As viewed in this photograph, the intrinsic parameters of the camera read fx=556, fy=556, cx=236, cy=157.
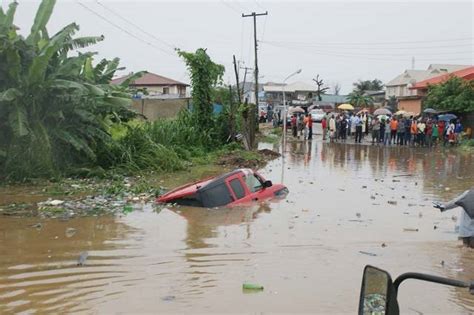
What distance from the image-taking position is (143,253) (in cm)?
853

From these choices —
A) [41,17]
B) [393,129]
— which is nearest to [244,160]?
[41,17]

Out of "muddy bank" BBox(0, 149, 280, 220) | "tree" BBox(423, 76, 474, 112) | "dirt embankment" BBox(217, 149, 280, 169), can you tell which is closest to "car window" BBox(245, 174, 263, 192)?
"muddy bank" BBox(0, 149, 280, 220)

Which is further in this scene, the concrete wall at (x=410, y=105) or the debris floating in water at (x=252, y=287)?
the concrete wall at (x=410, y=105)

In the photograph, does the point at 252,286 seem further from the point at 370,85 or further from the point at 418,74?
the point at 370,85

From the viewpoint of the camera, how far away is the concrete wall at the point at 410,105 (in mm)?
46487

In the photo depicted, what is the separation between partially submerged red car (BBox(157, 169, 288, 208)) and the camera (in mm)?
12531

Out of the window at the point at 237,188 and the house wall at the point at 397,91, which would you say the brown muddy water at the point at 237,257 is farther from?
the house wall at the point at 397,91

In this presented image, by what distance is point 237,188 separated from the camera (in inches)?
509

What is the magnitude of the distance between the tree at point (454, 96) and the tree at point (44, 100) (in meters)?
24.3

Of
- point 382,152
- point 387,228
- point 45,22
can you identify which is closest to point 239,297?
point 387,228

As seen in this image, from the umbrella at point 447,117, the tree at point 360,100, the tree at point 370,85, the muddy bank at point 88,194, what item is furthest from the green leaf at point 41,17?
the tree at point 370,85

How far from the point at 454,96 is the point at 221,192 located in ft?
91.7

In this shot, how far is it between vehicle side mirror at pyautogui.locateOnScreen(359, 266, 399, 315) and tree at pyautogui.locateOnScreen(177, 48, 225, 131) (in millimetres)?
23776

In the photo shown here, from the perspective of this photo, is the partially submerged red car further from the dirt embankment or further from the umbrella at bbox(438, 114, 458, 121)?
the umbrella at bbox(438, 114, 458, 121)
